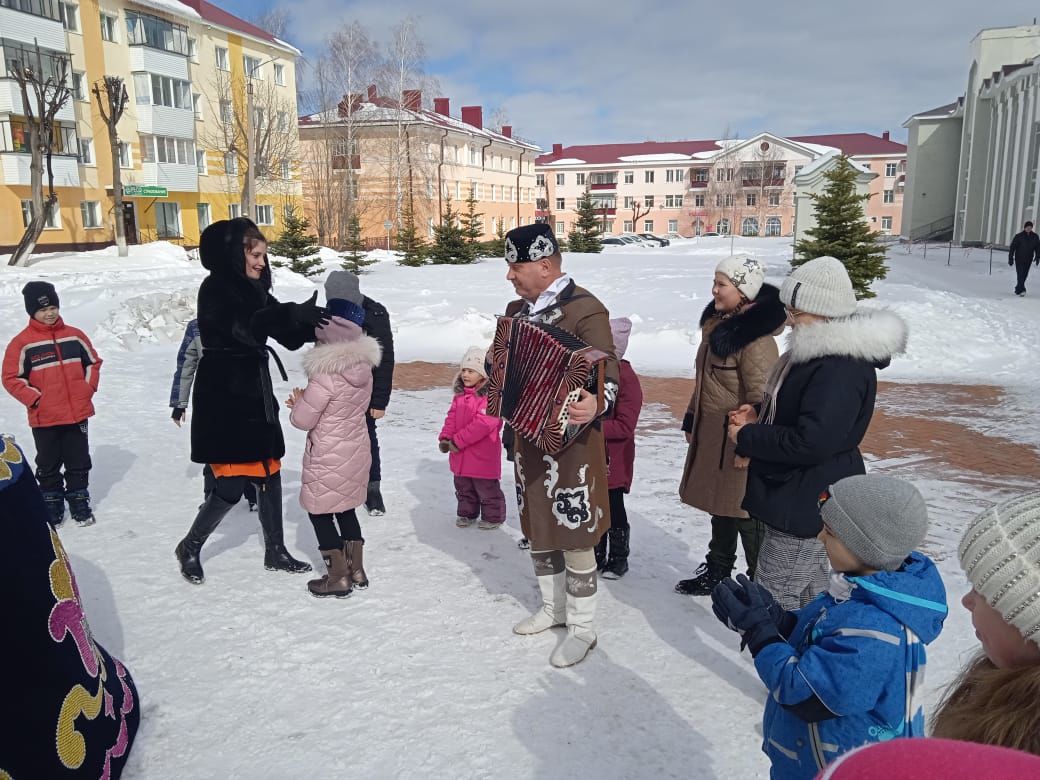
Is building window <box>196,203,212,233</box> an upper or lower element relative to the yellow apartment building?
lower

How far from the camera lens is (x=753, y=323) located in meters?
3.91

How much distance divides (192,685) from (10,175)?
34.0 m

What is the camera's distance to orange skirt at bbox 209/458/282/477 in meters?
4.43

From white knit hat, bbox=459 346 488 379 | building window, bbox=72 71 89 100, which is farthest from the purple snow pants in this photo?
building window, bbox=72 71 89 100

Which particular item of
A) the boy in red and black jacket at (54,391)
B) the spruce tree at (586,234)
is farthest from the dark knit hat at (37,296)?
the spruce tree at (586,234)

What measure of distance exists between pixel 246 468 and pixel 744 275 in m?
3.13

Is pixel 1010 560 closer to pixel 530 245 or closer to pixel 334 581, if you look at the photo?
pixel 530 245

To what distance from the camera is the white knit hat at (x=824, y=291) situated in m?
3.18

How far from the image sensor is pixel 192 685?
3.52 m

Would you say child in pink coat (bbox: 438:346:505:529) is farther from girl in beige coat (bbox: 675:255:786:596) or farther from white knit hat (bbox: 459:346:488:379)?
girl in beige coat (bbox: 675:255:786:596)

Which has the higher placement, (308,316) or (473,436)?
(308,316)

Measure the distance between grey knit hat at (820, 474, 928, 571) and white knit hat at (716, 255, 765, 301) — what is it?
6.57ft

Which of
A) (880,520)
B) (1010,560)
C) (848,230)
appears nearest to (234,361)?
(880,520)

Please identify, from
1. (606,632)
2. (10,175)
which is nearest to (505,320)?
(606,632)
